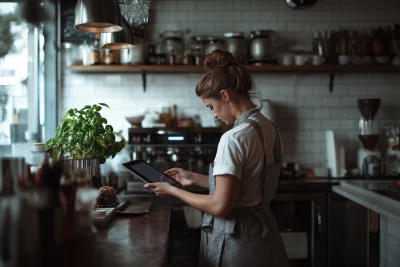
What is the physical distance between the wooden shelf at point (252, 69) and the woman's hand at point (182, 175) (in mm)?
2480

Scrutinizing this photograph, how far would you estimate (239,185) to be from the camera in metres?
2.07

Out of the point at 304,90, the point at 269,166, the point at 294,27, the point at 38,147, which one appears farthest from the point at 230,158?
the point at 294,27

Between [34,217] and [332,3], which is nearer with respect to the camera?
[34,217]

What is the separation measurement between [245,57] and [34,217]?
4238 mm

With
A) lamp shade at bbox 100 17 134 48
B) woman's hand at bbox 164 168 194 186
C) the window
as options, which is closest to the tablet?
woman's hand at bbox 164 168 194 186

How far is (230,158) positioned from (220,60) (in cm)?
48

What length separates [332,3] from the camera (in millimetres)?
5441

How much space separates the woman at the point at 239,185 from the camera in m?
2.05

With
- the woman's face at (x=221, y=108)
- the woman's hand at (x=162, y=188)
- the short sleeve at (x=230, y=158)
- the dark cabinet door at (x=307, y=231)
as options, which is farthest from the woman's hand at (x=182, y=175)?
the dark cabinet door at (x=307, y=231)

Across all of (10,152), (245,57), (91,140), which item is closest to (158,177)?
(91,140)

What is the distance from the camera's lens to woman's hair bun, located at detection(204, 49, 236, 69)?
7.36 ft

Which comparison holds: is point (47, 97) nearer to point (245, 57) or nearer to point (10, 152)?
point (10, 152)

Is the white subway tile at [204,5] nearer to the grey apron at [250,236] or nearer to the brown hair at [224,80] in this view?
the brown hair at [224,80]

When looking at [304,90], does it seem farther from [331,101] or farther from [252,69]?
[252,69]
